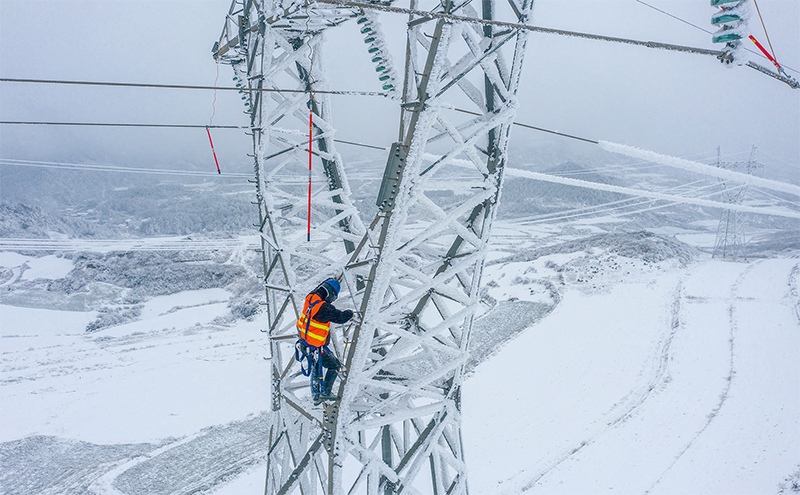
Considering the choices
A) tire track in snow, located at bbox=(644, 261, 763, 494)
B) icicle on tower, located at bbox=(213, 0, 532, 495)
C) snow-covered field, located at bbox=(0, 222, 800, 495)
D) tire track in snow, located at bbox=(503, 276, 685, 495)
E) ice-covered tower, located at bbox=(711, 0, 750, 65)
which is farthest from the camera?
snow-covered field, located at bbox=(0, 222, 800, 495)

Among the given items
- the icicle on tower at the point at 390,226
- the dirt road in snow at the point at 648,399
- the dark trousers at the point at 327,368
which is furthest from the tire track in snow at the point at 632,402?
the dark trousers at the point at 327,368

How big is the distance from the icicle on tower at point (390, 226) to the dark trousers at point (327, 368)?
147 mm

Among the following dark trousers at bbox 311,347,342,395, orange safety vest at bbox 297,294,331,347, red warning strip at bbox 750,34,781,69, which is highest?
red warning strip at bbox 750,34,781,69

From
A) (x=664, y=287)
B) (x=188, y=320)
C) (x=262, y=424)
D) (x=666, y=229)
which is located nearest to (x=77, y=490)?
(x=262, y=424)

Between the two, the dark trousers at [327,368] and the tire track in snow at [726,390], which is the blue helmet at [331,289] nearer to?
the dark trousers at [327,368]

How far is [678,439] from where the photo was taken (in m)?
10.7

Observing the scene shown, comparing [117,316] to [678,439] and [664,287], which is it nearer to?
[678,439]

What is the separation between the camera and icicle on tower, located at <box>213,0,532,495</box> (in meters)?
4.22

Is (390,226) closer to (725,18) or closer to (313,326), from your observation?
(313,326)

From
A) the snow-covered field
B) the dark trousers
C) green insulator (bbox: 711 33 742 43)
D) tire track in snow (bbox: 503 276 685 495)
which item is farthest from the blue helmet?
tire track in snow (bbox: 503 276 685 495)

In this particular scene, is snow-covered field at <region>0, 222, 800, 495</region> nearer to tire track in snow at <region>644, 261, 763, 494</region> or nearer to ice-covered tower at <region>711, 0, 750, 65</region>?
tire track in snow at <region>644, 261, 763, 494</region>

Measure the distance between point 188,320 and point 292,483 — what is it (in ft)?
Result: 62.5

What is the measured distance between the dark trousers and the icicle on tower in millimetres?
147

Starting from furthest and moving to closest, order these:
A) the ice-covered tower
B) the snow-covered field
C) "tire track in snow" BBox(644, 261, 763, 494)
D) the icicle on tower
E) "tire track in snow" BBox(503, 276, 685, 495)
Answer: the snow-covered field
"tire track in snow" BBox(644, 261, 763, 494)
"tire track in snow" BBox(503, 276, 685, 495)
the icicle on tower
the ice-covered tower
